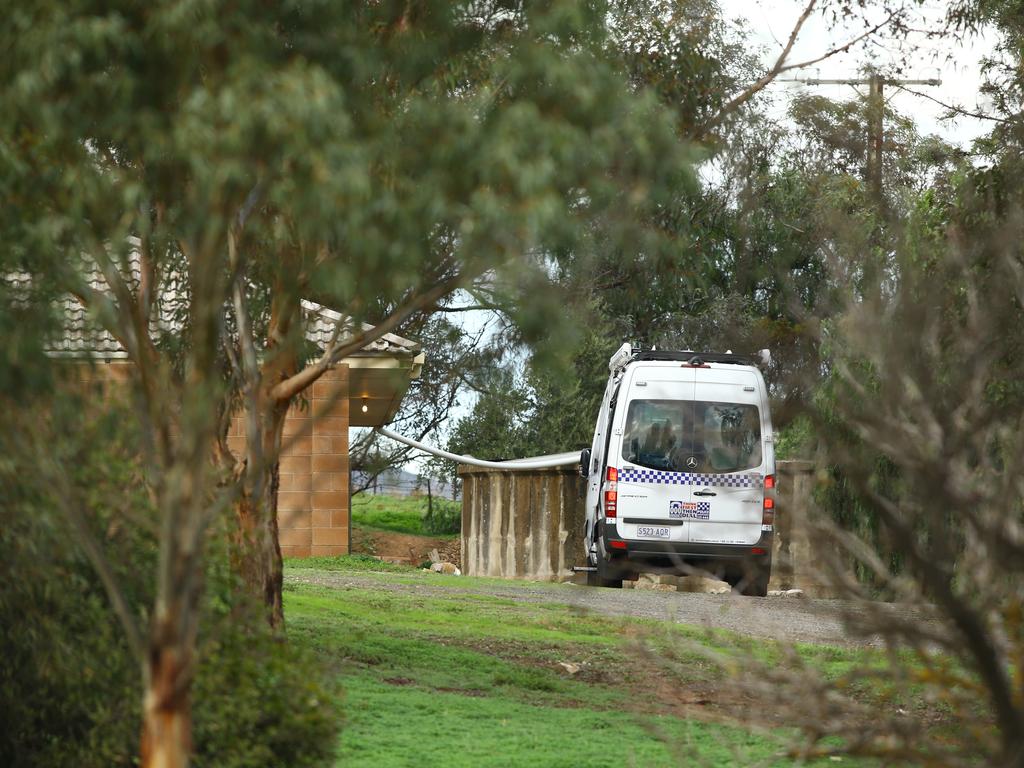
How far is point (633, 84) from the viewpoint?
1105 centimetres

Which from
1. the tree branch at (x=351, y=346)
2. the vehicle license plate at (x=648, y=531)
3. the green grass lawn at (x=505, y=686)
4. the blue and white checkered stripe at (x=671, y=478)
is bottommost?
the green grass lawn at (x=505, y=686)

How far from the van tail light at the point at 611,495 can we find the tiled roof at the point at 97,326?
3005 mm

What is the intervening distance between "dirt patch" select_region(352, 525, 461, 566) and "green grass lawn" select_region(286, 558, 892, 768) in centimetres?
1603

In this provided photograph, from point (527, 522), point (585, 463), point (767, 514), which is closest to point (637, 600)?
point (767, 514)

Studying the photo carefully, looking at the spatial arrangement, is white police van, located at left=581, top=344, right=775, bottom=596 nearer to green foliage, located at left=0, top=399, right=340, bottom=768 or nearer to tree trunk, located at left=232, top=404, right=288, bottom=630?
tree trunk, located at left=232, top=404, right=288, bottom=630

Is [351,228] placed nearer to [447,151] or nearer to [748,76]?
[447,151]

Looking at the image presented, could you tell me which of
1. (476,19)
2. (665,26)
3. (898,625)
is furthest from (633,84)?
(898,625)

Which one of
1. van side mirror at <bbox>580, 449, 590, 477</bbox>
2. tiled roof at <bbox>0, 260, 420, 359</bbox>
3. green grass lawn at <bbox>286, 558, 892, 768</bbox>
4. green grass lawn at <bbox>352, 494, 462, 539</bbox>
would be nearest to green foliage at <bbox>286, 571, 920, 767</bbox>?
green grass lawn at <bbox>286, 558, 892, 768</bbox>

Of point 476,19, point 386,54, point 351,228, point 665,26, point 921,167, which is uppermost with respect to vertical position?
point 921,167

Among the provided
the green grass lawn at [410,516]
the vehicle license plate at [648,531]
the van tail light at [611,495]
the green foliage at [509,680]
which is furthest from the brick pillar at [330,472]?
the green grass lawn at [410,516]

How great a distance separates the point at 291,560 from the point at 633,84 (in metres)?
10.1

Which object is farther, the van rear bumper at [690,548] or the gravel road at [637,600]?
the van rear bumper at [690,548]

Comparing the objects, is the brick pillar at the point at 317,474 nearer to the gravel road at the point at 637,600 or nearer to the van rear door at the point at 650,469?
the gravel road at the point at 637,600

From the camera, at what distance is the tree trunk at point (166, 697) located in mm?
4445
